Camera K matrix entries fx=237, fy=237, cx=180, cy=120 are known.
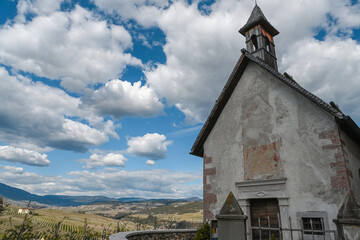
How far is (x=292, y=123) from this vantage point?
942 centimetres

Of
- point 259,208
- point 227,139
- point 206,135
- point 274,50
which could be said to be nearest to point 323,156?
point 259,208

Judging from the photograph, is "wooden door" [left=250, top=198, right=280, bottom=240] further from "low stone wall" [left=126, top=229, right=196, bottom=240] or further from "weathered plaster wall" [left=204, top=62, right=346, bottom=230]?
"low stone wall" [left=126, top=229, right=196, bottom=240]

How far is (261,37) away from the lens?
45.4 feet

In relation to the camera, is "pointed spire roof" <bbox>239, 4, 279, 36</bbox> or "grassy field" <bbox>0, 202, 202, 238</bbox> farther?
"grassy field" <bbox>0, 202, 202, 238</bbox>

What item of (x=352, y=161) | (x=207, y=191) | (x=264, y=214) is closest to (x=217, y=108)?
(x=207, y=191)

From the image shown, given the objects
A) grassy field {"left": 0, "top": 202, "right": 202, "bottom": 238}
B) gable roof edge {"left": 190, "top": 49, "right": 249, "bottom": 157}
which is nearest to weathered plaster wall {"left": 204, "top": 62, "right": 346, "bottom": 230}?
gable roof edge {"left": 190, "top": 49, "right": 249, "bottom": 157}

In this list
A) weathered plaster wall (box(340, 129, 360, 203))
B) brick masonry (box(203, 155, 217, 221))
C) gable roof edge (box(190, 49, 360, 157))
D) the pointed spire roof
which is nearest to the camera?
weathered plaster wall (box(340, 129, 360, 203))

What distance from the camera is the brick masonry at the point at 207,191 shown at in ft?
35.5

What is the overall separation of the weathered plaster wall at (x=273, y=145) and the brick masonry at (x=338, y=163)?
0.20ft

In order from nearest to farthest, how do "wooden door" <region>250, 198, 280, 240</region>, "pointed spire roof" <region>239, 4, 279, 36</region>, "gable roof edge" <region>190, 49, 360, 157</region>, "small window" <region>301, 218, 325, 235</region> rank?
"small window" <region>301, 218, 325, 235</region>, "wooden door" <region>250, 198, 280, 240</region>, "gable roof edge" <region>190, 49, 360, 157</region>, "pointed spire roof" <region>239, 4, 279, 36</region>

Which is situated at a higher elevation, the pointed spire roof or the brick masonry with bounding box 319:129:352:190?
the pointed spire roof

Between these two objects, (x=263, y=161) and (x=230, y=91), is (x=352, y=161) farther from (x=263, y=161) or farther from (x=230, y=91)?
(x=230, y=91)

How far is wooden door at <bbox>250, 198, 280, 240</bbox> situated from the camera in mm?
9242

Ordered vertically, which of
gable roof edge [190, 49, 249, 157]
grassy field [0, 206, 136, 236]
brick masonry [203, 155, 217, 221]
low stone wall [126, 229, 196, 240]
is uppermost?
gable roof edge [190, 49, 249, 157]
